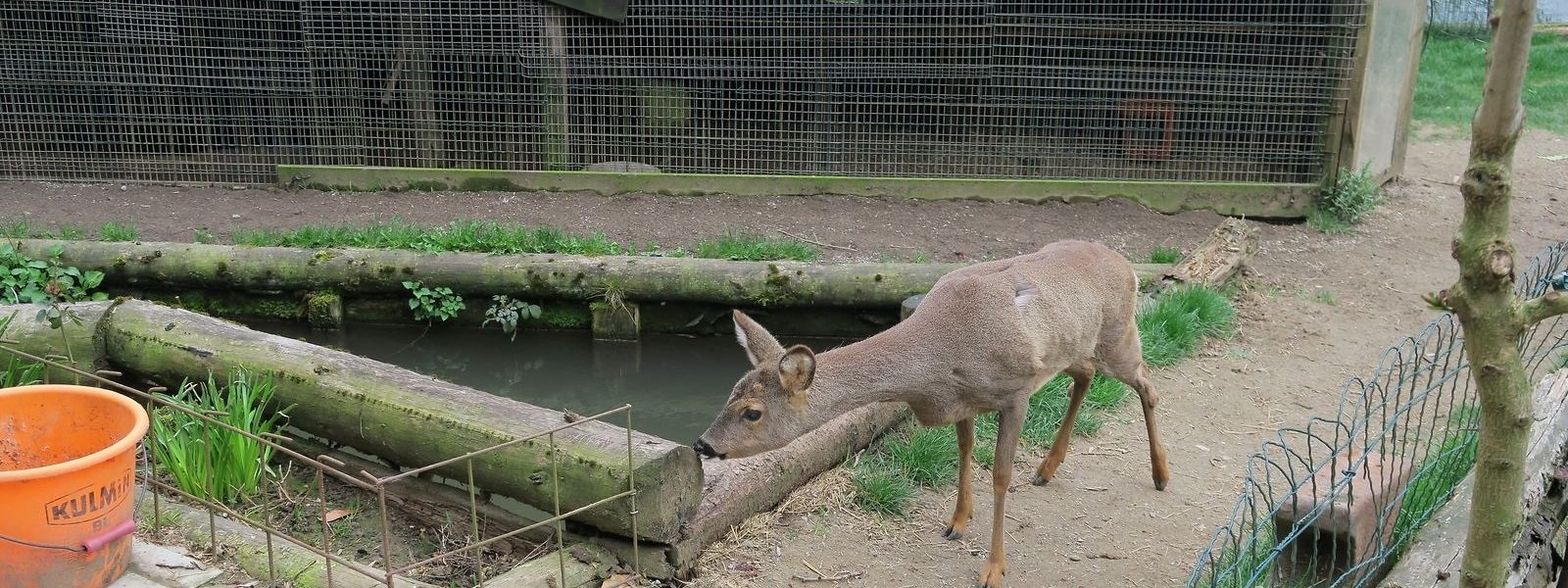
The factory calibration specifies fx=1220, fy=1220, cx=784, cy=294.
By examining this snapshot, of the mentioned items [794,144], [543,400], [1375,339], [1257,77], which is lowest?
[543,400]

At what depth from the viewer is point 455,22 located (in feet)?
36.2

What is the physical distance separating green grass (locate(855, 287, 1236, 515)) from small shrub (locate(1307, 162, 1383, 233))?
2935 mm

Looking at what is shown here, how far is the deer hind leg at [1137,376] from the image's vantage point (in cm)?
552

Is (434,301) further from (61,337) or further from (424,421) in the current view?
(424,421)

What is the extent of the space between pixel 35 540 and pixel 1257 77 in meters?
9.46

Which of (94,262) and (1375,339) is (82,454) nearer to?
(94,262)

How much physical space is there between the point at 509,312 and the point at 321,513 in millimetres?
3774

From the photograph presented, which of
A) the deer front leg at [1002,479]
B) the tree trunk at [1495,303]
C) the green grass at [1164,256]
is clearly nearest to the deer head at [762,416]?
the deer front leg at [1002,479]

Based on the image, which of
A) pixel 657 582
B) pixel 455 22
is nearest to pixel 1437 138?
pixel 455 22

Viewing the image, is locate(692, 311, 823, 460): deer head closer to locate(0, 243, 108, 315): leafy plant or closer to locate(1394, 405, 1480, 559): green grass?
locate(1394, 405, 1480, 559): green grass

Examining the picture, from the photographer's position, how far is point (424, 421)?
5.12m

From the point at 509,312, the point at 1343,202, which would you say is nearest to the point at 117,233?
the point at 509,312

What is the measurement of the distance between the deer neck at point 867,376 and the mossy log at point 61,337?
3829 mm

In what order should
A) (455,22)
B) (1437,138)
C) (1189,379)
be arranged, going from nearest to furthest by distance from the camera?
(1189,379), (455,22), (1437,138)
